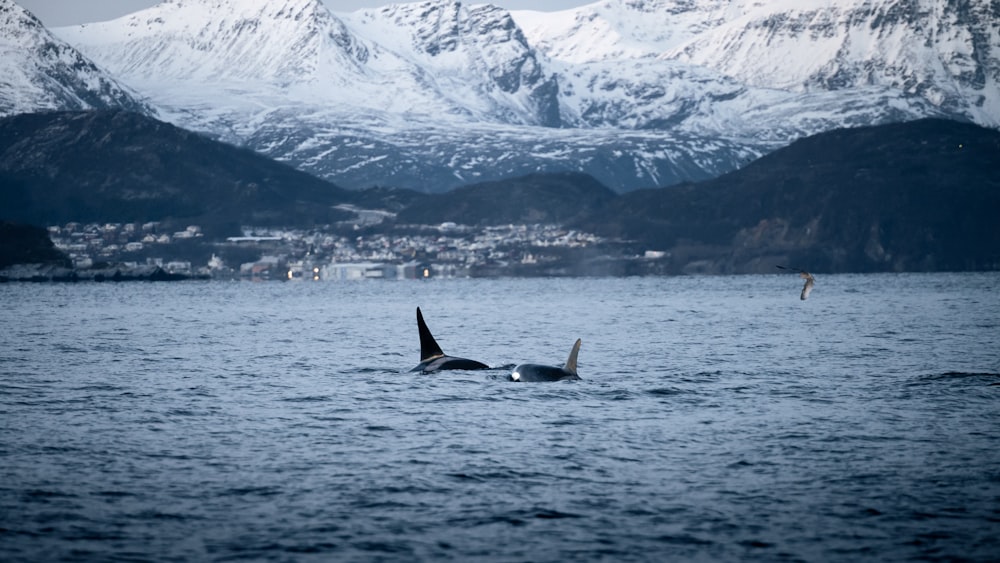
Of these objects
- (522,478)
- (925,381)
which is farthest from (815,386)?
(522,478)

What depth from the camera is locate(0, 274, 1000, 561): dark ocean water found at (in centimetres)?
2519

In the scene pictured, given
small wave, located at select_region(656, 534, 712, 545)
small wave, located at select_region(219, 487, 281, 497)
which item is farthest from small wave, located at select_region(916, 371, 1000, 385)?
small wave, located at select_region(219, 487, 281, 497)

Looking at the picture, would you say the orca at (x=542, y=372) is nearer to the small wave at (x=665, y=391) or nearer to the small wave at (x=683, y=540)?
the small wave at (x=665, y=391)

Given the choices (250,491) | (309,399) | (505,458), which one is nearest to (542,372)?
(309,399)

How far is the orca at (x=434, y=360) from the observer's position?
179 feet

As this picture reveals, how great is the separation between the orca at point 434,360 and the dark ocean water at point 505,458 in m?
0.53

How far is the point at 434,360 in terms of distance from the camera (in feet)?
183

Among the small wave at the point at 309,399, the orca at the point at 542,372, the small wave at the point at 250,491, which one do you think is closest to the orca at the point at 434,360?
the orca at the point at 542,372

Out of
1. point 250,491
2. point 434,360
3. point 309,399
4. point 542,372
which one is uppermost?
point 542,372

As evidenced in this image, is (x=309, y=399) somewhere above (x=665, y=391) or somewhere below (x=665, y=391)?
below

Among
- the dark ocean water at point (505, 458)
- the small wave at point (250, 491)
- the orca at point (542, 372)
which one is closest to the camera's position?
the dark ocean water at point (505, 458)

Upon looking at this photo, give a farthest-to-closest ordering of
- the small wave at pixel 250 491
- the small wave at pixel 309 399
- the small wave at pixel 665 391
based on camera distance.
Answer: the small wave at pixel 665 391
the small wave at pixel 309 399
the small wave at pixel 250 491

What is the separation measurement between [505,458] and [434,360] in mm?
22572

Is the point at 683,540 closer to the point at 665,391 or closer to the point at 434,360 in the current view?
the point at 665,391
